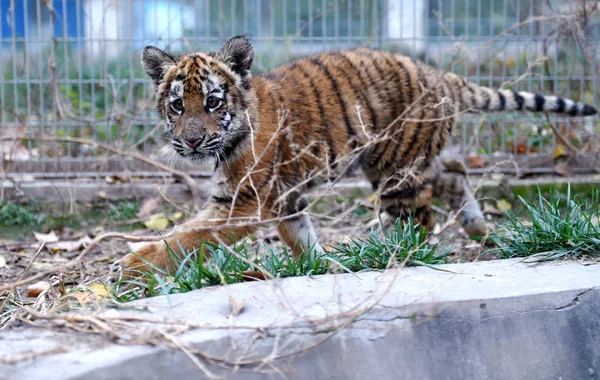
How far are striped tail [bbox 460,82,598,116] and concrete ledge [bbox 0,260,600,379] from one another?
7.09ft

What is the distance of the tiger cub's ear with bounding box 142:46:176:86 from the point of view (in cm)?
473

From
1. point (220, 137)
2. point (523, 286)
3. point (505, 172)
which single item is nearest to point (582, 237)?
point (523, 286)

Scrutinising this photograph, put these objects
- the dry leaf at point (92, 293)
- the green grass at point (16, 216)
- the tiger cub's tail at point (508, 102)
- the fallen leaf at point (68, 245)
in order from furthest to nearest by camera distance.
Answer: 1. the green grass at point (16, 216)
2. the fallen leaf at point (68, 245)
3. the tiger cub's tail at point (508, 102)
4. the dry leaf at point (92, 293)

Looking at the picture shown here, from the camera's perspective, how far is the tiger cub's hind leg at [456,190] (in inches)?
221

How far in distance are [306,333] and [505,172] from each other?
172 inches

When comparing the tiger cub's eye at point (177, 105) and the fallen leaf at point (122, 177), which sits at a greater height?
the tiger cub's eye at point (177, 105)

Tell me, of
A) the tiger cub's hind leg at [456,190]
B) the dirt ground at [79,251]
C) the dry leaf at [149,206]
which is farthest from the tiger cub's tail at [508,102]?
the dry leaf at [149,206]

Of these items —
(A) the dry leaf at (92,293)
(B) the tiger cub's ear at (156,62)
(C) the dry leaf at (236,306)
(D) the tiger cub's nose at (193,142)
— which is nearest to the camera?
(C) the dry leaf at (236,306)

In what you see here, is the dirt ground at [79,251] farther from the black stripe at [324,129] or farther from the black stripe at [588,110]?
the black stripe at [588,110]

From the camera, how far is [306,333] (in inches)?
118

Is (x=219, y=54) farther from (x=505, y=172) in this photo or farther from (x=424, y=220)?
(x=505, y=172)

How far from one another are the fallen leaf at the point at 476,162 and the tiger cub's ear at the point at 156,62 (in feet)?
10.8

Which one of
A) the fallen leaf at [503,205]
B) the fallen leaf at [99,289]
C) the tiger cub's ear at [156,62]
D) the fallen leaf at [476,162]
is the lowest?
the fallen leaf at [503,205]

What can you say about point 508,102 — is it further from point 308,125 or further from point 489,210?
point 308,125
